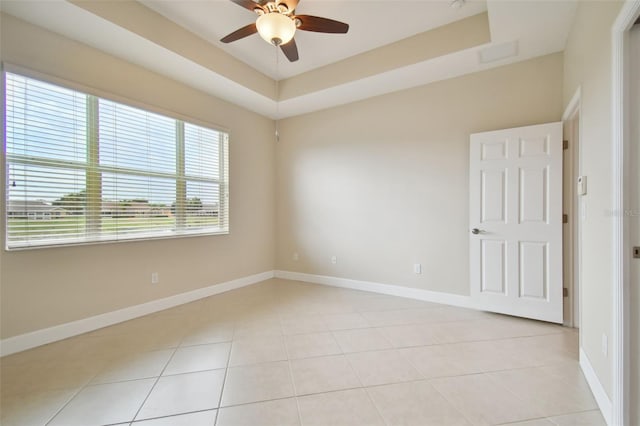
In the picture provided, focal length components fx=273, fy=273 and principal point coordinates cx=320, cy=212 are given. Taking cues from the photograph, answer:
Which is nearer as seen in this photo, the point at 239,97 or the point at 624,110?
the point at 624,110

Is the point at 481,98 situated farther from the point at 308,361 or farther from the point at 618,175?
the point at 308,361

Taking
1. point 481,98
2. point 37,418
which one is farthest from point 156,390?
point 481,98

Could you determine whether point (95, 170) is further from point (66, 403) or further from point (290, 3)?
point (290, 3)

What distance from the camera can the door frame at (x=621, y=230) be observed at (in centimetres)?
141

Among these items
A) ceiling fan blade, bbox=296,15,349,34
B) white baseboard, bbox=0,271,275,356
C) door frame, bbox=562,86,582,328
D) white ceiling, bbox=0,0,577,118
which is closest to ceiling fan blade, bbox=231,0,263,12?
ceiling fan blade, bbox=296,15,349,34

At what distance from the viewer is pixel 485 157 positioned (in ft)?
10.5

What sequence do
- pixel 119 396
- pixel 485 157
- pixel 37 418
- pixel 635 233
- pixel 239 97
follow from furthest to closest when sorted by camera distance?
1. pixel 239 97
2. pixel 485 157
3. pixel 119 396
4. pixel 37 418
5. pixel 635 233

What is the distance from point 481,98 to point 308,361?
349 centimetres

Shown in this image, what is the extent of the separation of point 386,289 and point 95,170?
380cm

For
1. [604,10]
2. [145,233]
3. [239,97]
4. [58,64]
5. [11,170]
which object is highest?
[239,97]

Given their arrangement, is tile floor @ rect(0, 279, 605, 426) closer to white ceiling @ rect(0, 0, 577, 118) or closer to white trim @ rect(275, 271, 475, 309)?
white trim @ rect(275, 271, 475, 309)

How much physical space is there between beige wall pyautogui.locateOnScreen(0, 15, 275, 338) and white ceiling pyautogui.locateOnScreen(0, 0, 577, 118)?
0.18 meters

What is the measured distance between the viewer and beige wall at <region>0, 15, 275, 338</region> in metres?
2.36

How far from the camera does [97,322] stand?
9.12 ft
